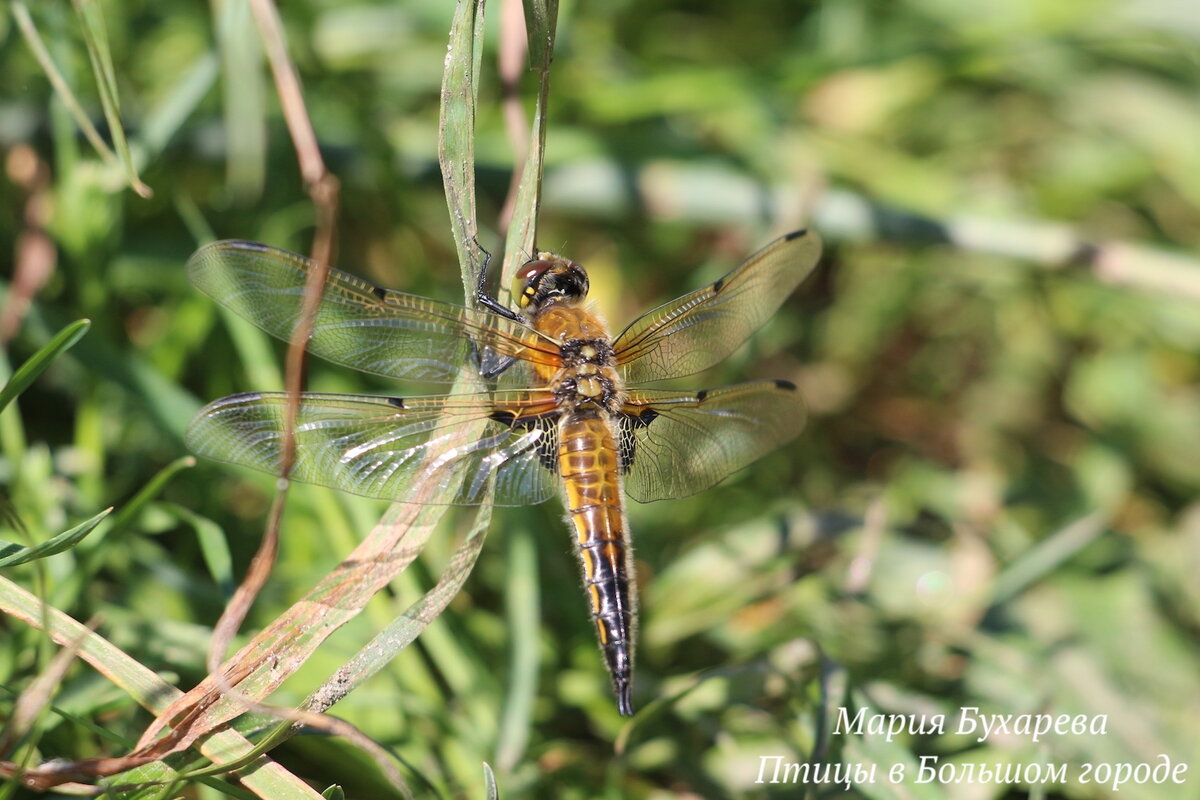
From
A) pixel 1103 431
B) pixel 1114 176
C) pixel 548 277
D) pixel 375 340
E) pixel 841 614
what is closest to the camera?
pixel 375 340

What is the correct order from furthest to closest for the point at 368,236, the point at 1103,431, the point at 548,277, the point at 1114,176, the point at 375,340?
the point at 1114,176, the point at 1103,431, the point at 368,236, the point at 548,277, the point at 375,340

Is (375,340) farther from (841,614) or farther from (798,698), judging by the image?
(841,614)

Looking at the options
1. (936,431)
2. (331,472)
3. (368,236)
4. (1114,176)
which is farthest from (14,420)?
(1114,176)

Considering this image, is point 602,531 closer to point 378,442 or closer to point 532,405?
point 532,405

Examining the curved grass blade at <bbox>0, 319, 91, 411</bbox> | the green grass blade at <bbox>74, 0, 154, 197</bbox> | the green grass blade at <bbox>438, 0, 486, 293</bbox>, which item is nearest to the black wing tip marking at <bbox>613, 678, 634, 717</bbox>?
the green grass blade at <bbox>438, 0, 486, 293</bbox>

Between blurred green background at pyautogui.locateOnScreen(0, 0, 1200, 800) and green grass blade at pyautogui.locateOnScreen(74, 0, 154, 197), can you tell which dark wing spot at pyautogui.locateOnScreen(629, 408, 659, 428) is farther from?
green grass blade at pyautogui.locateOnScreen(74, 0, 154, 197)

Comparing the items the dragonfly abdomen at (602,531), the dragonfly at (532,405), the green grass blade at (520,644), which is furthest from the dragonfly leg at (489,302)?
the green grass blade at (520,644)

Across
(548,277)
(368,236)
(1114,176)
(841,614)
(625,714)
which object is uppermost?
(1114,176)
